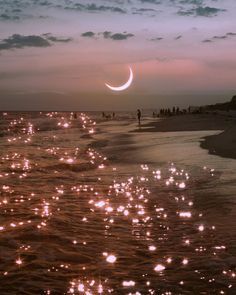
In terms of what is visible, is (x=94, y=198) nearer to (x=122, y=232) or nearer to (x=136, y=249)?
(x=122, y=232)

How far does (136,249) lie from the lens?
7.17 meters

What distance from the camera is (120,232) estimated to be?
8.17m

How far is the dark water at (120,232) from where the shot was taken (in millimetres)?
5812

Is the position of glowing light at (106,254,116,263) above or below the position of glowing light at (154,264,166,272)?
above

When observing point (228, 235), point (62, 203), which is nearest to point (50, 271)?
point (228, 235)

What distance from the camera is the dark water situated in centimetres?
581

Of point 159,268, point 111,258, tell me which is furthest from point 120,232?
point 159,268

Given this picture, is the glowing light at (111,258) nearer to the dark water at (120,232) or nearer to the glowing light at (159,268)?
the dark water at (120,232)

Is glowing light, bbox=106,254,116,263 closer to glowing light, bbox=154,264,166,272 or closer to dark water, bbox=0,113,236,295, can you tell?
dark water, bbox=0,113,236,295

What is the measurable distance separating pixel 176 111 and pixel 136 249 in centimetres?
9097

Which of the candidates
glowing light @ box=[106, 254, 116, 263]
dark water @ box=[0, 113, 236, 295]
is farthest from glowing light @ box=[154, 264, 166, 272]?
glowing light @ box=[106, 254, 116, 263]

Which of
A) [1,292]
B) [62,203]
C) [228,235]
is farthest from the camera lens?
[62,203]

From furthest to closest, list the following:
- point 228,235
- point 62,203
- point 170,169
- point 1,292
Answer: point 170,169, point 62,203, point 228,235, point 1,292

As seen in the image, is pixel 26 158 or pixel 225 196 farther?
pixel 26 158
